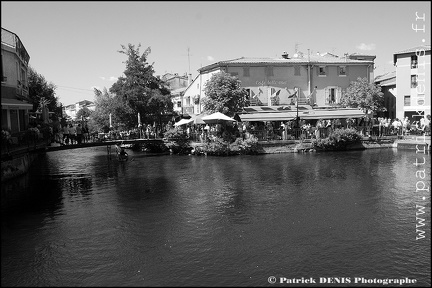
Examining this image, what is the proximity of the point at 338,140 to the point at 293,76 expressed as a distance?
13293mm

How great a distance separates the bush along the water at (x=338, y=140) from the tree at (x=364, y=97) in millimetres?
8506

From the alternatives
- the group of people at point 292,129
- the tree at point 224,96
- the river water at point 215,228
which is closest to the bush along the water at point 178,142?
the group of people at point 292,129

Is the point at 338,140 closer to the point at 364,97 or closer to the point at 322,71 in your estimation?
the point at 364,97

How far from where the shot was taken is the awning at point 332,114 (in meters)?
39.6

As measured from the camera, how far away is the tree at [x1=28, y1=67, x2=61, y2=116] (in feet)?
154

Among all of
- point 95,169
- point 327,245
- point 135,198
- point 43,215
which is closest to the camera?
point 327,245

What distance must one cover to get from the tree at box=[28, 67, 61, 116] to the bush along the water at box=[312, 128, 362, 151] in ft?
98.4

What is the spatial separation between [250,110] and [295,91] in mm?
6852

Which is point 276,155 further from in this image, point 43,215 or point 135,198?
point 43,215

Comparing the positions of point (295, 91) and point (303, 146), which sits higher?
point (295, 91)

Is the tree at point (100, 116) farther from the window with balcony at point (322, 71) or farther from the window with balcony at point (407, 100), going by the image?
the window with balcony at point (407, 100)

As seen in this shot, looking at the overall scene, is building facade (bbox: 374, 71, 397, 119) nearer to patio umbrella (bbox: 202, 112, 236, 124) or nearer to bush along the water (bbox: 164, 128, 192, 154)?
patio umbrella (bbox: 202, 112, 236, 124)

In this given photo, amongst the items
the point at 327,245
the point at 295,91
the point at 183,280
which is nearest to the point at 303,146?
the point at 295,91

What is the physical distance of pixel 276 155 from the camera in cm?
3522
